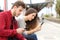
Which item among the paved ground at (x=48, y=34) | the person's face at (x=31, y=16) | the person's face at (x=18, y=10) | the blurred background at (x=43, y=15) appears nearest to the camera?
the person's face at (x=18, y=10)

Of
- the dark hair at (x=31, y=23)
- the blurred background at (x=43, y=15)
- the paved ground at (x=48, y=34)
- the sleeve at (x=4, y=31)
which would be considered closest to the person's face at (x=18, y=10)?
the sleeve at (x=4, y=31)

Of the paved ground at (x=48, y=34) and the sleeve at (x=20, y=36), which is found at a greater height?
the sleeve at (x=20, y=36)

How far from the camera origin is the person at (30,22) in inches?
127

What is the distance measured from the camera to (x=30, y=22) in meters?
3.37

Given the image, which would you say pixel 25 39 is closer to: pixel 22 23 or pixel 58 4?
pixel 22 23

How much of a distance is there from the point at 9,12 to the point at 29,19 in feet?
1.20

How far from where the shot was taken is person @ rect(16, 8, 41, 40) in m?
3.23

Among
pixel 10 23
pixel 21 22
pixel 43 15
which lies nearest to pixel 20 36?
pixel 21 22

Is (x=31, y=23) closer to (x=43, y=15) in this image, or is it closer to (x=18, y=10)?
(x=18, y=10)

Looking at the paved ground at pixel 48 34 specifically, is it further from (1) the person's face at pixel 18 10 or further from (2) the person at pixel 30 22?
(1) the person's face at pixel 18 10

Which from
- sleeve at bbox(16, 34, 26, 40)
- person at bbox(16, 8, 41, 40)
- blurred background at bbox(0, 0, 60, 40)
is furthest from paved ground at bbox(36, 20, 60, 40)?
sleeve at bbox(16, 34, 26, 40)

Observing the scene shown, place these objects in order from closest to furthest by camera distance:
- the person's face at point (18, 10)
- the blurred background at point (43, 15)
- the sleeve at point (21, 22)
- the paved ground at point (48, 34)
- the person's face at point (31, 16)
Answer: the person's face at point (18, 10), the person's face at point (31, 16), the sleeve at point (21, 22), the blurred background at point (43, 15), the paved ground at point (48, 34)

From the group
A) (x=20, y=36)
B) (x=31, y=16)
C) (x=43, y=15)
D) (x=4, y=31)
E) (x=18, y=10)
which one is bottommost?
(x=43, y=15)

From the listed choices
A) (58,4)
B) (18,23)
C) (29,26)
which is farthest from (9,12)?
(58,4)
